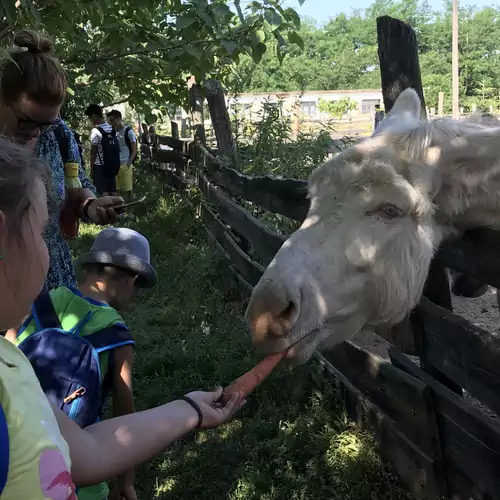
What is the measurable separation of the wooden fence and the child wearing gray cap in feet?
4.22

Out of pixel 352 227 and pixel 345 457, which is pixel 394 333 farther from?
pixel 352 227

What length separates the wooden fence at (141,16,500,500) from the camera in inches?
90.0

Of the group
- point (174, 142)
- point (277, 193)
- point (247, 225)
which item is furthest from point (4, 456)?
point (174, 142)

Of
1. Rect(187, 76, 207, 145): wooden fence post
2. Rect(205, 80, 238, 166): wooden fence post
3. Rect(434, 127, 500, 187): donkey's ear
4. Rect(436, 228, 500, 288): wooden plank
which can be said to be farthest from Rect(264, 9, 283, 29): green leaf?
Rect(187, 76, 207, 145): wooden fence post

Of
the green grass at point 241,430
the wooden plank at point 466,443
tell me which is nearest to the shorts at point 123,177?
the green grass at point 241,430

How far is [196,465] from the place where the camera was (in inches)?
140

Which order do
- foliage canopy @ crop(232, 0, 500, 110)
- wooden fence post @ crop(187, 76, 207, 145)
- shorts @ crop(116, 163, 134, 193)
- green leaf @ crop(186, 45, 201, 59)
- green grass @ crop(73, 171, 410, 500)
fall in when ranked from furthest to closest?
foliage canopy @ crop(232, 0, 500, 110), shorts @ crop(116, 163, 134, 193), wooden fence post @ crop(187, 76, 207, 145), green leaf @ crop(186, 45, 201, 59), green grass @ crop(73, 171, 410, 500)

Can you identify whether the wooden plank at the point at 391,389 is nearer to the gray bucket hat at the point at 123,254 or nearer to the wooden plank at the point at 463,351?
the wooden plank at the point at 463,351

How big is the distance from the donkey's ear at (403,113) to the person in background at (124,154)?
31.7 ft

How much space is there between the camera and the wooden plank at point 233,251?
17.7 feet

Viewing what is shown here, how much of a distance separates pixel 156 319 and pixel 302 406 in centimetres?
243

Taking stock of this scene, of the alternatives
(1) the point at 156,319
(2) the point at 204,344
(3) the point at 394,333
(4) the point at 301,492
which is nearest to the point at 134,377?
(2) the point at 204,344

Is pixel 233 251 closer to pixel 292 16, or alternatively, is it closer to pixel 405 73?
pixel 292 16

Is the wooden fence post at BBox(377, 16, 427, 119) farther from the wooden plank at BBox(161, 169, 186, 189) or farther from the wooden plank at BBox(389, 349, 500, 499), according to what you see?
the wooden plank at BBox(161, 169, 186, 189)
